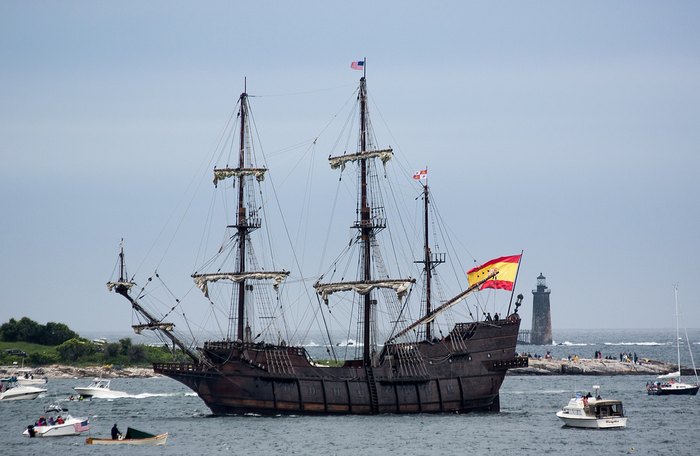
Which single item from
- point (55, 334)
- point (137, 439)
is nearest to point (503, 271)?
point (137, 439)

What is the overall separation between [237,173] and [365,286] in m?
13.8

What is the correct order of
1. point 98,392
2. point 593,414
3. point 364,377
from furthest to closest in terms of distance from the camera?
point 98,392
point 364,377
point 593,414

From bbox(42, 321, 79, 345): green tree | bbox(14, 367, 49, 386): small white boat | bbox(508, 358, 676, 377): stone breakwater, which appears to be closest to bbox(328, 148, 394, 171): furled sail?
bbox(14, 367, 49, 386): small white boat

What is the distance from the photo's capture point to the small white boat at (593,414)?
8088 cm

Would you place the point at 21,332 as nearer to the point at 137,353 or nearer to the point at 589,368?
the point at 137,353

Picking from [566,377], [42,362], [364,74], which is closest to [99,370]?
[42,362]

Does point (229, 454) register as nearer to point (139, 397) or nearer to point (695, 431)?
point (695, 431)

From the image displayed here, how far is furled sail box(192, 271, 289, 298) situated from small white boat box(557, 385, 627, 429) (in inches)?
995

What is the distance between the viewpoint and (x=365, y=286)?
91.9m

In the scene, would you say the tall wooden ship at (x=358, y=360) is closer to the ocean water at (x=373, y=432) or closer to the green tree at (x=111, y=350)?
the ocean water at (x=373, y=432)

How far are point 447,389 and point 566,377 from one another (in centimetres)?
5839

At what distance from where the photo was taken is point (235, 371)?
8500 cm

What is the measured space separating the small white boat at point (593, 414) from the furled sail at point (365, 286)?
56.7ft

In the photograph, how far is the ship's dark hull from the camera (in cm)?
8519
